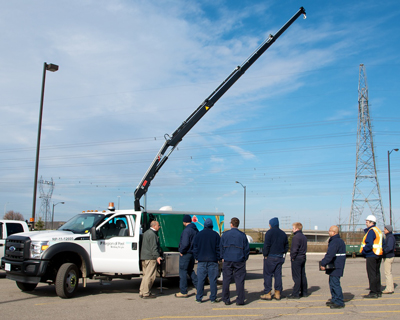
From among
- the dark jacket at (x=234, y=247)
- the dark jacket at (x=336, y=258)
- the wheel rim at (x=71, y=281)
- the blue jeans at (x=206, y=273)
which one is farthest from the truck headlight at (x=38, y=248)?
the dark jacket at (x=336, y=258)

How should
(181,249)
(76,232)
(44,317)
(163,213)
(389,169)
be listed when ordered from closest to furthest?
(44,317) → (181,249) → (76,232) → (163,213) → (389,169)

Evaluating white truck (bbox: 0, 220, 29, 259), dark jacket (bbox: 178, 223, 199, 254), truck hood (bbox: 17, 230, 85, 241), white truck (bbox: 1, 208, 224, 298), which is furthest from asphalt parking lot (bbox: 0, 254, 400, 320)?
white truck (bbox: 0, 220, 29, 259)

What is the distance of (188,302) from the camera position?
9.25 metres

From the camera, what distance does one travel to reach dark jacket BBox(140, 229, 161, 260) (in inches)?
383

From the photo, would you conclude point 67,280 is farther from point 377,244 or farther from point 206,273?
point 377,244

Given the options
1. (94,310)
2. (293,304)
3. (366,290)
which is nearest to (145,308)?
(94,310)

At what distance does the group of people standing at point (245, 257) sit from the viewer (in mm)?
8758

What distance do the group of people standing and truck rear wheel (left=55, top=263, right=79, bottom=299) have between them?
161 centimetres

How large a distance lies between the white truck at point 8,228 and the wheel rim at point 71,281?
4652mm

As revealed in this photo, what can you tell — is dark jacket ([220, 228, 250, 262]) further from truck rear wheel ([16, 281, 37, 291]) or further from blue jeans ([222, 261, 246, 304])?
truck rear wheel ([16, 281, 37, 291])

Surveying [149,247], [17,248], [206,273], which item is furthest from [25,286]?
[206,273]

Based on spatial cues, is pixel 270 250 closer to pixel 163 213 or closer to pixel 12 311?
pixel 163 213

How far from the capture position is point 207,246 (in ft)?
30.0

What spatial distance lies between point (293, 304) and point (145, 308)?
325 centimetres
